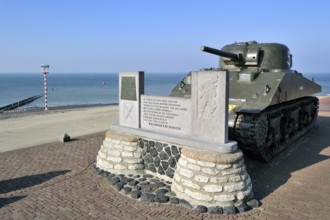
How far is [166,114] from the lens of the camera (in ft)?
23.0

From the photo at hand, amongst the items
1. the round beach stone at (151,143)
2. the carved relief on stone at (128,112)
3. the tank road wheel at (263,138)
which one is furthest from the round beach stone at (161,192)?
the tank road wheel at (263,138)

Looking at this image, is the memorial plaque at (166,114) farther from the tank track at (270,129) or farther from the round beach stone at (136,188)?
the tank track at (270,129)

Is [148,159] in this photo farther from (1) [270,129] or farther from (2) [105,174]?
(1) [270,129]

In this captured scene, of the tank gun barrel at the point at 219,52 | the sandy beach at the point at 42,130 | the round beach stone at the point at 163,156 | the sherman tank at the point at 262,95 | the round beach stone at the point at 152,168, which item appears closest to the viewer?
the round beach stone at the point at 163,156

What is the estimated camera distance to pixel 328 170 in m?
7.79

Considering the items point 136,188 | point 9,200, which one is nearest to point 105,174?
point 136,188

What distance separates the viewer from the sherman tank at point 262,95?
8.05 meters

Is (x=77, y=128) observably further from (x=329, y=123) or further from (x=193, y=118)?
(x=329, y=123)

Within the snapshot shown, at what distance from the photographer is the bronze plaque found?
25.0ft

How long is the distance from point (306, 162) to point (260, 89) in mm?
2190

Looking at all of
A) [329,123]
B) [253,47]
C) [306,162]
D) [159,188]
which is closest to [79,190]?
[159,188]

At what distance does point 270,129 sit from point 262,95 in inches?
51.6

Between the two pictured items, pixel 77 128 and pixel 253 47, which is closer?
pixel 253 47

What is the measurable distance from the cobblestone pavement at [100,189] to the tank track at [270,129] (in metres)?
0.36
